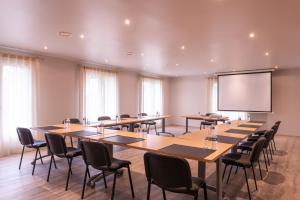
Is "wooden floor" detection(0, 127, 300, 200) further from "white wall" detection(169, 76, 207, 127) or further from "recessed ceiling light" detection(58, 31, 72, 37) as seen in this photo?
"white wall" detection(169, 76, 207, 127)

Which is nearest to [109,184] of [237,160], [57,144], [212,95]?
[57,144]

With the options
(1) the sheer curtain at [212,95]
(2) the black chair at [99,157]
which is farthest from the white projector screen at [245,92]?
(2) the black chair at [99,157]

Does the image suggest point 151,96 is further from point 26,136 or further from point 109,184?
point 109,184

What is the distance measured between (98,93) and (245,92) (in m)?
5.47

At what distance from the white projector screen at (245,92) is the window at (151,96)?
276 centimetres

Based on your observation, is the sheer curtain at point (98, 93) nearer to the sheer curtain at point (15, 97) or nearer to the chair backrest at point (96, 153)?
the sheer curtain at point (15, 97)

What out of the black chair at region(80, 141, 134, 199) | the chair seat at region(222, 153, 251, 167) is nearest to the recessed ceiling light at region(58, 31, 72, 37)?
the black chair at region(80, 141, 134, 199)

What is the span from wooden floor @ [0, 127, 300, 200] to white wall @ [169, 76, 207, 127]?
18.2 feet

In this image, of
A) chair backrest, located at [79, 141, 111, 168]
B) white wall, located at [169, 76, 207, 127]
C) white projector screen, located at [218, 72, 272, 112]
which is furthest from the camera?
white wall, located at [169, 76, 207, 127]

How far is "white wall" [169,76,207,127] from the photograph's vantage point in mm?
9773

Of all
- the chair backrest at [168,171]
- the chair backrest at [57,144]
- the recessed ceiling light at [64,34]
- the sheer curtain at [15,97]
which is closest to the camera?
the chair backrest at [168,171]

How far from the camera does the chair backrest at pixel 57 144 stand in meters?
3.09

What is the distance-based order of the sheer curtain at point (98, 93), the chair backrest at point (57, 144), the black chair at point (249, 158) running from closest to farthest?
the black chair at point (249, 158) → the chair backrest at point (57, 144) → the sheer curtain at point (98, 93)

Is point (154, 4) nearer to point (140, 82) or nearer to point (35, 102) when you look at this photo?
point (35, 102)
